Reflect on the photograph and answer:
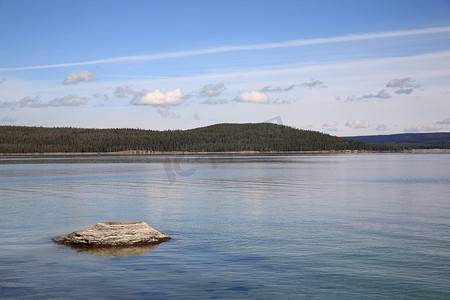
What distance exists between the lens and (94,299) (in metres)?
12.5

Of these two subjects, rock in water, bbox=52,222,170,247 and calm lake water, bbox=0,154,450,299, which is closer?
calm lake water, bbox=0,154,450,299

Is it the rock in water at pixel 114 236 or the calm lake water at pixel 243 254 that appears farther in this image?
the rock in water at pixel 114 236

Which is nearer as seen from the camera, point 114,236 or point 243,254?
point 243,254

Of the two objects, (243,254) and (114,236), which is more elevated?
(114,236)

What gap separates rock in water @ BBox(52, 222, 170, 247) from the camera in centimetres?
1864

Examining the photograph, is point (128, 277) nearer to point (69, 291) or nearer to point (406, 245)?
point (69, 291)

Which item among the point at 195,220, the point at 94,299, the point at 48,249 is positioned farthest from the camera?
the point at 195,220

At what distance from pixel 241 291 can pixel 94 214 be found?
17.6 meters

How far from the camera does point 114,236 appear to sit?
18.7m

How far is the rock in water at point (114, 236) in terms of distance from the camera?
734 inches

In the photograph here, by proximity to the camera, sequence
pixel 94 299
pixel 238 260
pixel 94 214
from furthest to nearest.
Answer: 1. pixel 94 214
2. pixel 238 260
3. pixel 94 299

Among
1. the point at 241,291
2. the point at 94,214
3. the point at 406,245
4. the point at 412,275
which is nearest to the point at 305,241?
the point at 406,245

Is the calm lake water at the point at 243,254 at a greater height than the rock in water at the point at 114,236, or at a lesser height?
lesser

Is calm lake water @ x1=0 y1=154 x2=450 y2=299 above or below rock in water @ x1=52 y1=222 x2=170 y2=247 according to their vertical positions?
below
